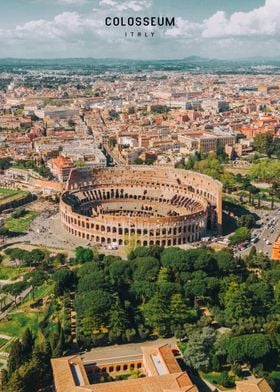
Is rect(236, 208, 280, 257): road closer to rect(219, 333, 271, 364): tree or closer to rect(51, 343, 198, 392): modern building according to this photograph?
rect(219, 333, 271, 364): tree

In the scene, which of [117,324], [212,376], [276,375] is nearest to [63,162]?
[117,324]

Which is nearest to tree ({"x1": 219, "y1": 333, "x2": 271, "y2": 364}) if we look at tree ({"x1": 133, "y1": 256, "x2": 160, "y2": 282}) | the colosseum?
tree ({"x1": 133, "y1": 256, "x2": 160, "y2": 282})

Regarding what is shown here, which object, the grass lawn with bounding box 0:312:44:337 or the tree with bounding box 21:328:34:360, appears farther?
the grass lawn with bounding box 0:312:44:337

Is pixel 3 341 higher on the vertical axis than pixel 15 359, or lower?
lower

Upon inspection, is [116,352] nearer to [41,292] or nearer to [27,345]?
[27,345]

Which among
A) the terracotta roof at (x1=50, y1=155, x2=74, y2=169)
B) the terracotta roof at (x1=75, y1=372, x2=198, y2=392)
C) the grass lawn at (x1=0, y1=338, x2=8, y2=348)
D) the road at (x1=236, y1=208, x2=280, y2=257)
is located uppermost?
the terracotta roof at (x1=50, y1=155, x2=74, y2=169)

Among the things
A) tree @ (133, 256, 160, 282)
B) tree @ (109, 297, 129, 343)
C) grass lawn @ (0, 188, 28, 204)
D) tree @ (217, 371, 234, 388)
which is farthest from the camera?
grass lawn @ (0, 188, 28, 204)
